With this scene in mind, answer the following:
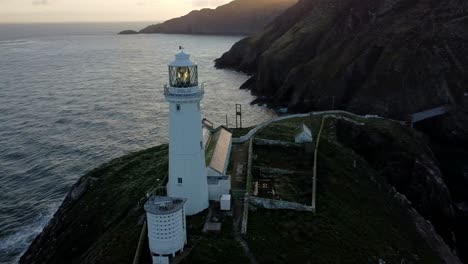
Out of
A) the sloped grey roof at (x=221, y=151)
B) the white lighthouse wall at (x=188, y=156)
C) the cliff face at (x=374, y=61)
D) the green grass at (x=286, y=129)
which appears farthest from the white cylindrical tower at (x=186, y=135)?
the cliff face at (x=374, y=61)

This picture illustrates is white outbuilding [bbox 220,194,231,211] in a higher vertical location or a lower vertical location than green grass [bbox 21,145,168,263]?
higher

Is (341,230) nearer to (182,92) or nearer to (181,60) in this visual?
(182,92)

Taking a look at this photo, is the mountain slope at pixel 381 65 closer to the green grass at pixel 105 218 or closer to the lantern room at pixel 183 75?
the green grass at pixel 105 218

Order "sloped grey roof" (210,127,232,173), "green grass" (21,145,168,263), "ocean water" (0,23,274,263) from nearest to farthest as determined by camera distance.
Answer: "green grass" (21,145,168,263) → "sloped grey roof" (210,127,232,173) → "ocean water" (0,23,274,263)

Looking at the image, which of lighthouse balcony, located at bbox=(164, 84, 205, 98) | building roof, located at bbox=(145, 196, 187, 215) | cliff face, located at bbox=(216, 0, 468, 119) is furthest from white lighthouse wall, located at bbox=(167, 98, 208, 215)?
cliff face, located at bbox=(216, 0, 468, 119)

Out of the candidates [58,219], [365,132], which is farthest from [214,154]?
[365,132]

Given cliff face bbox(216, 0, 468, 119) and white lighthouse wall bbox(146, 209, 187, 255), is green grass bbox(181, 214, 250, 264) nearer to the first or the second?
white lighthouse wall bbox(146, 209, 187, 255)
